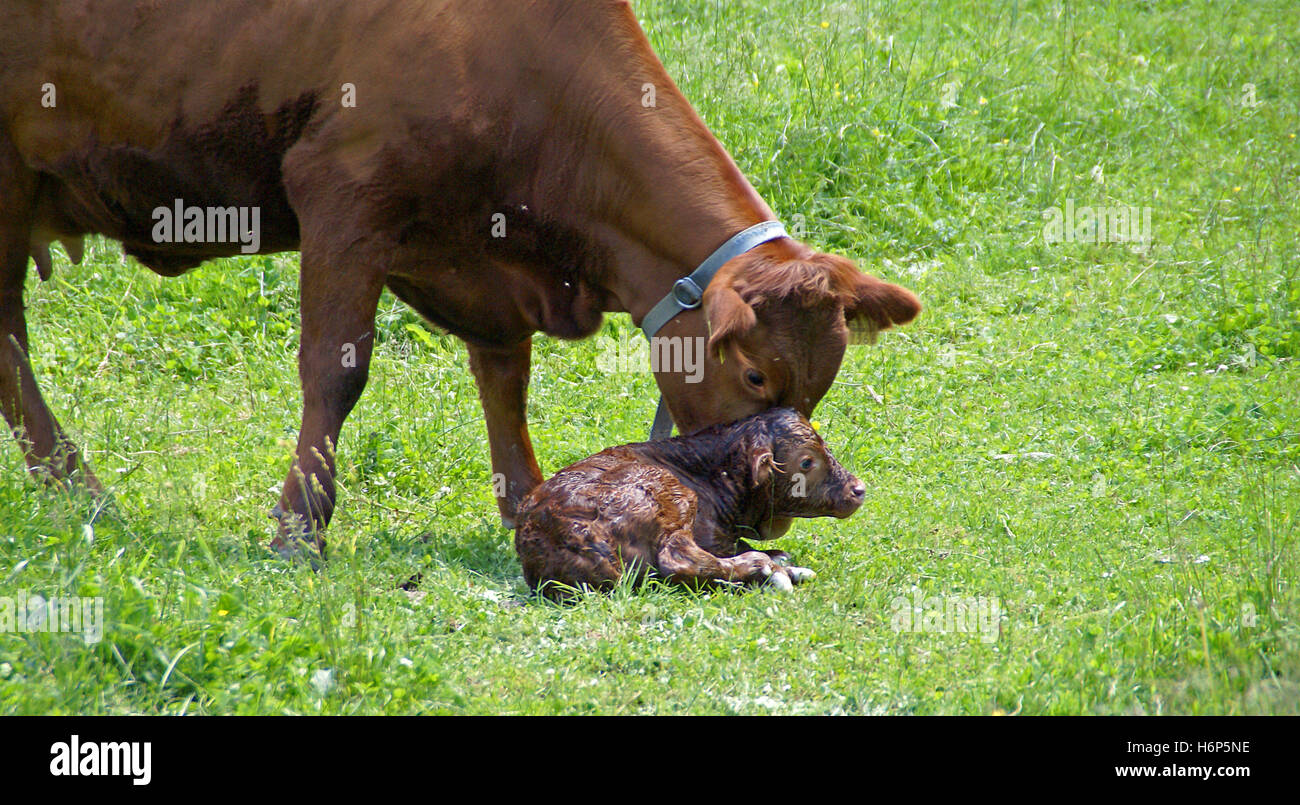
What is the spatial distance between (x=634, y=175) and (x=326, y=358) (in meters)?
1.34

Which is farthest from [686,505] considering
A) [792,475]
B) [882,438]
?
[882,438]

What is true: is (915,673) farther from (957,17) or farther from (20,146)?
(957,17)

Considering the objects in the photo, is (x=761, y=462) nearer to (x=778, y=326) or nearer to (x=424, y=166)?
(x=778, y=326)

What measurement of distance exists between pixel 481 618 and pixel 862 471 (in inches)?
96.6

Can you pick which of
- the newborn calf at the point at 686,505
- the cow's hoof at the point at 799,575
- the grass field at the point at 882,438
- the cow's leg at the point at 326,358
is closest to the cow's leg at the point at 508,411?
the grass field at the point at 882,438

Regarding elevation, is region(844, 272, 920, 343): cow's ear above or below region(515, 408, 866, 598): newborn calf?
above

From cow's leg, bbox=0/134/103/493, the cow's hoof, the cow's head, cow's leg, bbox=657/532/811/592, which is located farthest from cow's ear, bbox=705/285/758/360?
cow's leg, bbox=0/134/103/493

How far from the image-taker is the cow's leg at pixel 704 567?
4633mm

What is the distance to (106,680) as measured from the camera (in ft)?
11.4

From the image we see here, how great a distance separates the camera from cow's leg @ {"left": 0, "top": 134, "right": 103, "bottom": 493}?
5.61 meters

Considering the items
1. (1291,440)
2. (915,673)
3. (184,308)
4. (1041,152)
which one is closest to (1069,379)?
(1291,440)

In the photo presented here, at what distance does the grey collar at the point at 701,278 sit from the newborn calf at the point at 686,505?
1.47 feet

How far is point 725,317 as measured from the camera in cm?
457

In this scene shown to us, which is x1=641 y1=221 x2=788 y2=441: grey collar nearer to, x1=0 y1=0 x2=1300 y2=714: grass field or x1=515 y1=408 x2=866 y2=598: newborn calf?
x1=515 y1=408 x2=866 y2=598: newborn calf
